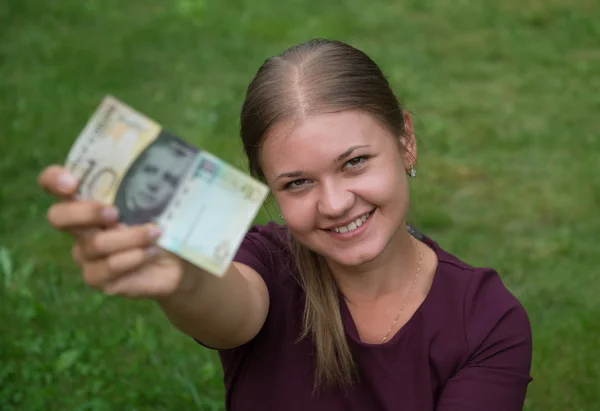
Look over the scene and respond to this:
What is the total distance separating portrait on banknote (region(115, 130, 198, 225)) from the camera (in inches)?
63.0

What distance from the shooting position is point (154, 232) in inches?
61.1

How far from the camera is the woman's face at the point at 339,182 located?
2.08 meters

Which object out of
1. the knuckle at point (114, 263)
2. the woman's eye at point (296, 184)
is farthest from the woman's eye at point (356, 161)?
the knuckle at point (114, 263)

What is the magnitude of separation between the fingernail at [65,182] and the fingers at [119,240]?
0.32ft

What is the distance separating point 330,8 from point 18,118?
313 cm

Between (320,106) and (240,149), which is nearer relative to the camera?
(320,106)

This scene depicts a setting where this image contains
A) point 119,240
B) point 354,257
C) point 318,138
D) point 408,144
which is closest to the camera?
point 119,240

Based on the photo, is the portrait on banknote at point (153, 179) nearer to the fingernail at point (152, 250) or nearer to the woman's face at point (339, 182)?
the fingernail at point (152, 250)

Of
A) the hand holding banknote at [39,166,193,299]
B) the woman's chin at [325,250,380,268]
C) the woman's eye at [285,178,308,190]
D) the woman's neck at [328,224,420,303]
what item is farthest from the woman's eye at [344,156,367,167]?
the hand holding banknote at [39,166,193,299]

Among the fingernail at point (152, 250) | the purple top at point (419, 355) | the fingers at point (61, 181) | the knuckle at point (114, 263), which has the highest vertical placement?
the fingers at point (61, 181)

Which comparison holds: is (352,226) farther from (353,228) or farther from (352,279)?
(352,279)

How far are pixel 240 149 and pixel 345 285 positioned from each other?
280 centimetres

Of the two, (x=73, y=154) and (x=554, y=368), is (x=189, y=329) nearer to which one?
(x=73, y=154)

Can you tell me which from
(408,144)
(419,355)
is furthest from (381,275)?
(408,144)
